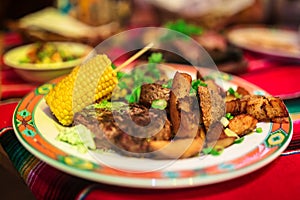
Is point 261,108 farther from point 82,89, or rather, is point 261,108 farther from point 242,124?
point 82,89

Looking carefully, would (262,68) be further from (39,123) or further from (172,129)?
(39,123)

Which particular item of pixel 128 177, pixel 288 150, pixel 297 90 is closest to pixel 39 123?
pixel 128 177

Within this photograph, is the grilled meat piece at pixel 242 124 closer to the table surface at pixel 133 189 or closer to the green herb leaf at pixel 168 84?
the table surface at pixel 133 189

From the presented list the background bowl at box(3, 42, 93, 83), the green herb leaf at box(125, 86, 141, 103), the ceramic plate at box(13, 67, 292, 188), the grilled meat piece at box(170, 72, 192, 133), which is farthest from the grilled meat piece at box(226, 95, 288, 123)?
the background bowl at box(3, 42, 93, 83)

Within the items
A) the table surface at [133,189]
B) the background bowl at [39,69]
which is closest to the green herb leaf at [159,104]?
the table surface at [133,189]

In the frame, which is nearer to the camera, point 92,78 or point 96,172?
point 96,172

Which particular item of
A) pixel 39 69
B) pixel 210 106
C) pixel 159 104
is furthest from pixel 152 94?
pixel 39 69
